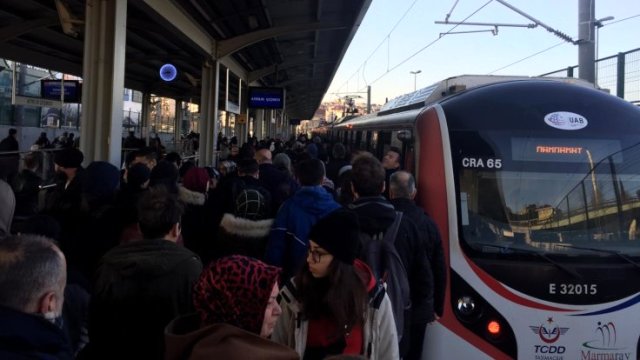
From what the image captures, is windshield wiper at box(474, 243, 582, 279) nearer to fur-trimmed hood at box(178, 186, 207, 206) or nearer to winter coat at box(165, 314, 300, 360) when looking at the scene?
fur-trimmed hood at box(178, 186, 207, 206)

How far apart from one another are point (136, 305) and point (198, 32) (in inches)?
428

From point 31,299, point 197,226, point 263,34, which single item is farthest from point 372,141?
point 31,299

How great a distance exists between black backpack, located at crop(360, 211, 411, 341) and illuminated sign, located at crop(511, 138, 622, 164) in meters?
1.70

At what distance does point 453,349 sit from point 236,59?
622 inches

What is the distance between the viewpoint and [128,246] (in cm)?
285

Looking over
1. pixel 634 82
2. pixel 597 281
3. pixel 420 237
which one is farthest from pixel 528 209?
pixel 634 82

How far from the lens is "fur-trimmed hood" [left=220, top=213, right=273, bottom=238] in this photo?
4.57 metres

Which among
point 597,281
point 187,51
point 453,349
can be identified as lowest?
point 453,349

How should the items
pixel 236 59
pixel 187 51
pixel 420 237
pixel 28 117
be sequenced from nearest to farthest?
pixel 420 237, pixel 187 51, pixel 236 59, pixel 28 117

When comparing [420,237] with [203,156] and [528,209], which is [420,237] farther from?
[203,156]

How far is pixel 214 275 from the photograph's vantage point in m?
2.02

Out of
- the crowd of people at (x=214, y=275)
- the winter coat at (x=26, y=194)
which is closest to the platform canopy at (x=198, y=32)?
the winter coat at (x=26, y=194)

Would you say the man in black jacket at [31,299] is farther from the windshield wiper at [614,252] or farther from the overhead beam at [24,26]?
the overhead beam at [24,26]

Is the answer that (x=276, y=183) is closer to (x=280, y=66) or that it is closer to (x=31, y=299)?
(x=31, y=299)
